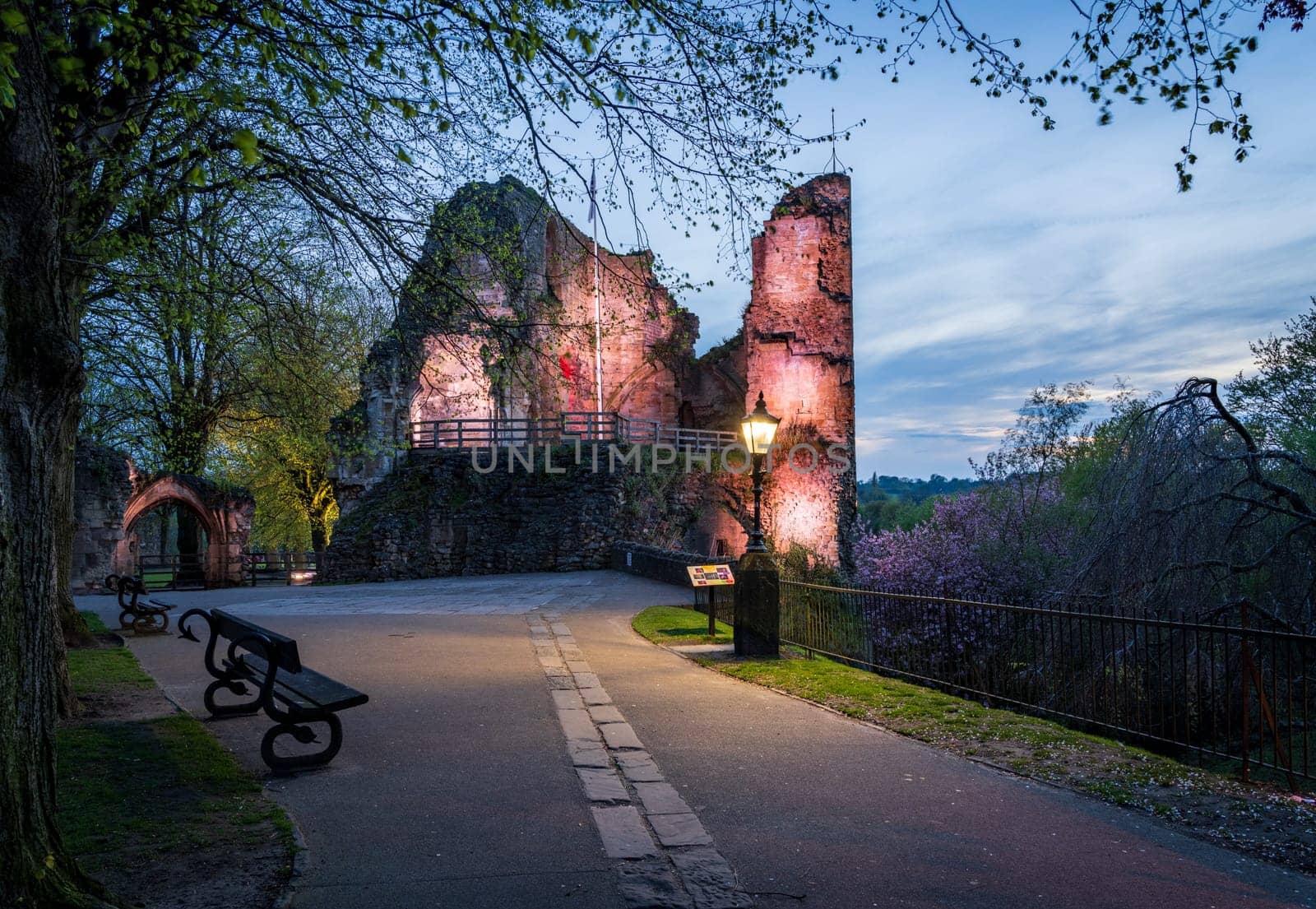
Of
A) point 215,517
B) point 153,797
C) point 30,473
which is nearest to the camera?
point 30,473

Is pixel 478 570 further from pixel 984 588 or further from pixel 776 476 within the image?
pixel 984 588

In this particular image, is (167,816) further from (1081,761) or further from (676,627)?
(676,627)

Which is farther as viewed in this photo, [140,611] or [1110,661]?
[140,611]

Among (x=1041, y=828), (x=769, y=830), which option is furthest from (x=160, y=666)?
(x=1041, y=828)

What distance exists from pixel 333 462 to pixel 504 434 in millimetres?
5943

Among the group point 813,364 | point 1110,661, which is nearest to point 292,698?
point 1110,661

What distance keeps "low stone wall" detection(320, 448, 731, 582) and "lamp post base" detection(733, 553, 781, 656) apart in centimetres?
1690

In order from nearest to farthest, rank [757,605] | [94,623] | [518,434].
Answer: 1. [757,605]
2. [94,623]
3. [518,434]

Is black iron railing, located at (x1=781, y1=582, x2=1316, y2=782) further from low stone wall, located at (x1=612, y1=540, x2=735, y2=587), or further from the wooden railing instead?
the wooden railing

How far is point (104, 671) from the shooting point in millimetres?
9742

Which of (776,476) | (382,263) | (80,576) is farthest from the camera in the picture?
(776,476)

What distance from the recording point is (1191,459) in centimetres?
956

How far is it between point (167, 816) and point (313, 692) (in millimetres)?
1382

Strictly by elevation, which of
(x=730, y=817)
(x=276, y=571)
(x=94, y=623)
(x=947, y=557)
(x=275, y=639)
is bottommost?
(x=276, y=571)
